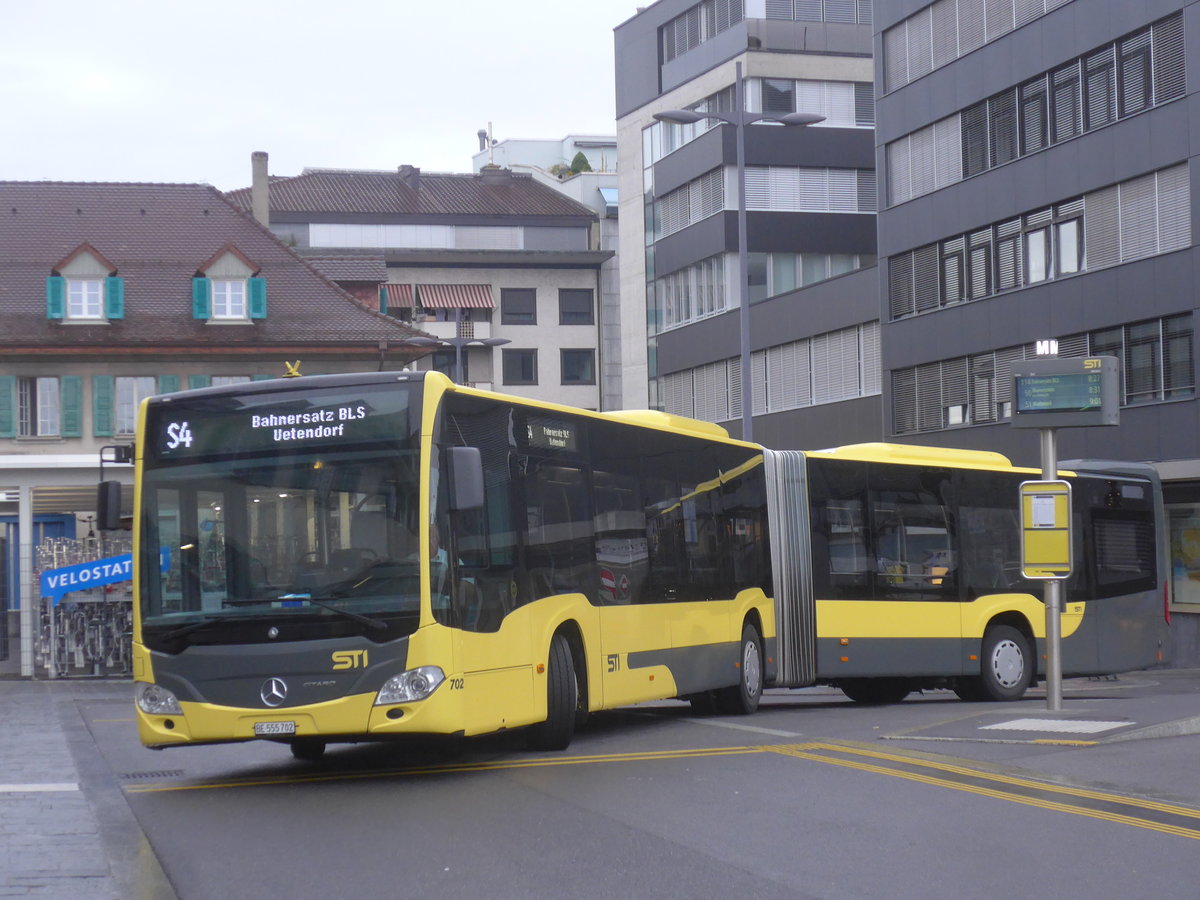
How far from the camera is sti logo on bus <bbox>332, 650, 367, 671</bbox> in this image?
37.1 feet

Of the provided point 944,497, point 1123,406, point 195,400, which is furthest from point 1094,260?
point 195,400

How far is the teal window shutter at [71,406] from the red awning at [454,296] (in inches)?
1123

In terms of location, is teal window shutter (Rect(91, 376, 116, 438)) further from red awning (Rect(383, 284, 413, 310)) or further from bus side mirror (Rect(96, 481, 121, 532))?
bus side mirror (Rect(96, 481, 121, 532))

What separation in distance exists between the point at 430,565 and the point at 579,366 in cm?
6630

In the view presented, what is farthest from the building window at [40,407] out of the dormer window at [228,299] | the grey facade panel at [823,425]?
the grey facade panel at [823,425]

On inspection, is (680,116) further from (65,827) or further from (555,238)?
(555,238)

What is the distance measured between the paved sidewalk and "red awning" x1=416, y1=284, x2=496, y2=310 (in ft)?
193

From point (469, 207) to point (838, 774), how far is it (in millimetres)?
69279

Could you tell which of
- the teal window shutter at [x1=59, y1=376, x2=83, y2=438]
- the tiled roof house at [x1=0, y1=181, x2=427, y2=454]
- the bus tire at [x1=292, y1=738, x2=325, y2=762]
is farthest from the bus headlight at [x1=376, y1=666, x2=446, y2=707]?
the teal window shutter at [x1=59, y1=376, x2=83, y2=438]

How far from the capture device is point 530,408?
1338cm

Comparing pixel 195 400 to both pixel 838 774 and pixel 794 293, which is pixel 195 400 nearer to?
pixel 838 774

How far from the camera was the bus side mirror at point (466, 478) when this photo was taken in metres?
11.4

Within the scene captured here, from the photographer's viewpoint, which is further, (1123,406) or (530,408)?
(1123,406)

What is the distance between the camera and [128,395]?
4850cm
